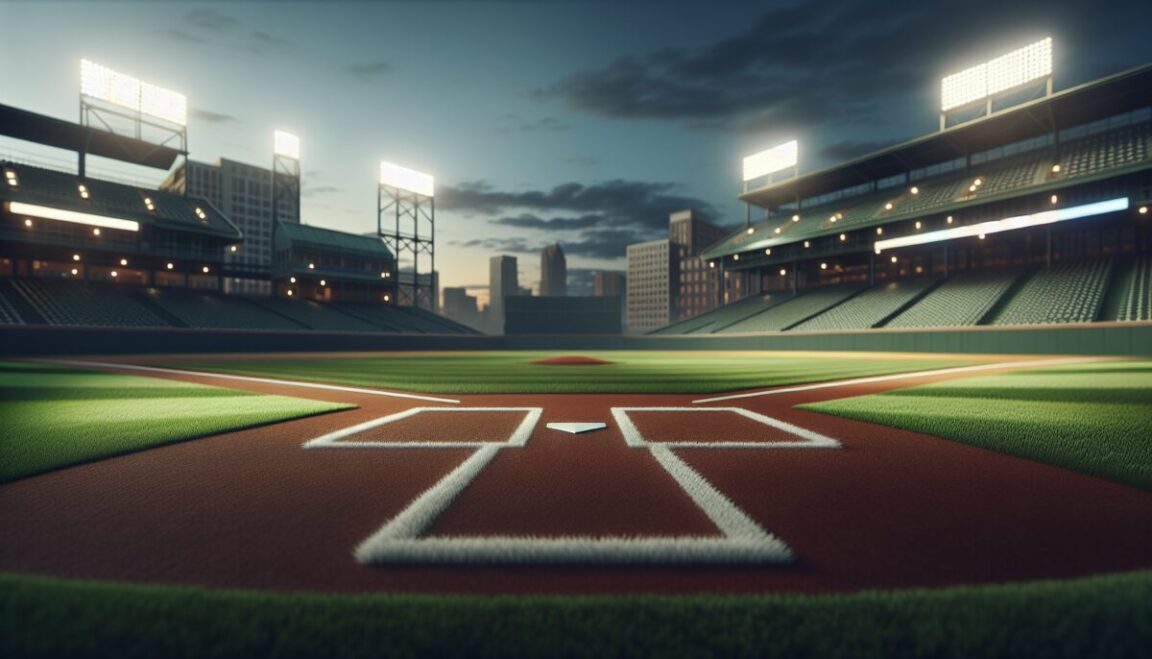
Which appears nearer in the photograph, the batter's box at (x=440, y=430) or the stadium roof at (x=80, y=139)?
the batter's box at (x=440, y=430)

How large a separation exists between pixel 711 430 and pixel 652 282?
407ft

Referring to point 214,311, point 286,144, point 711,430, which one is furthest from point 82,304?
point 711,430

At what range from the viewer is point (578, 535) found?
2.02 m

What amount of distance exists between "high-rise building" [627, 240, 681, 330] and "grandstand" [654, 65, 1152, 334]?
3310 inches

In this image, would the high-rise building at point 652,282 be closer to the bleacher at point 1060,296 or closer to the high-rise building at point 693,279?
the high-rise building at point 693,279

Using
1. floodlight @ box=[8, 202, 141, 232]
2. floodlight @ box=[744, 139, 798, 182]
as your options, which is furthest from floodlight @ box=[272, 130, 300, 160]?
floodlight @ box=[744, 139, 798, 182]

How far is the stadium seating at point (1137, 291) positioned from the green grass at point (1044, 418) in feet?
51.2

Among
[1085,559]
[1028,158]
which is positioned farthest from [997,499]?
[1028,158]

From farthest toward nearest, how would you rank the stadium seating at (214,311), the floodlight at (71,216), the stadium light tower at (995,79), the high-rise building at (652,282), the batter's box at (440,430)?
1. the high-rise building at (652,282)
2. the stadium seating at (214,311)
3. the stadium light tower at (995,79)
4. the floodlight at (71,216)
5. the batter's box at (440,430)

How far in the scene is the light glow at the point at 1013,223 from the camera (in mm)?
21344

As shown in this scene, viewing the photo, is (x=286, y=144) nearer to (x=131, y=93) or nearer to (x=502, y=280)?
(x=131, y=93)

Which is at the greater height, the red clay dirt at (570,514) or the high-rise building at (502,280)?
the high-rise building at (502,280)

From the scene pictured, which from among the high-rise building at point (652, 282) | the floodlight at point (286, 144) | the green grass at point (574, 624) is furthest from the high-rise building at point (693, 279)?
the green grass at point (574, 624)

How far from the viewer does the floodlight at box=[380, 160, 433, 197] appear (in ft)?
137
